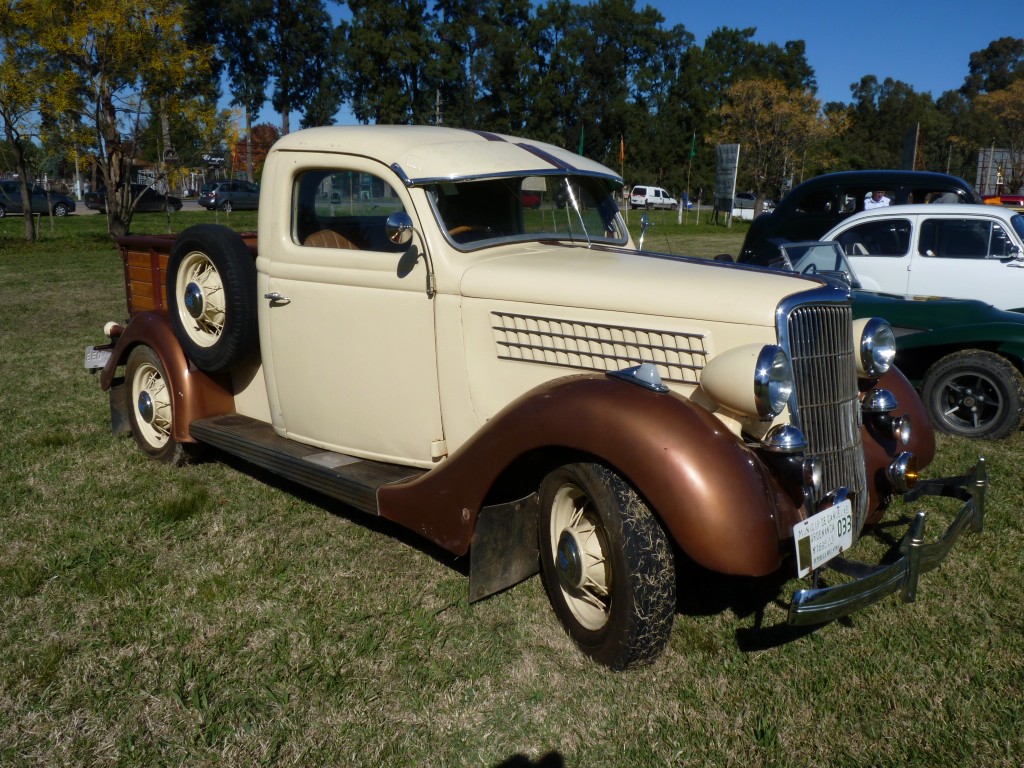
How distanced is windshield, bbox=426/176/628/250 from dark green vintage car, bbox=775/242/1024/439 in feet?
7.30

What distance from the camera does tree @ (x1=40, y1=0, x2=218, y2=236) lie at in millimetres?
17094

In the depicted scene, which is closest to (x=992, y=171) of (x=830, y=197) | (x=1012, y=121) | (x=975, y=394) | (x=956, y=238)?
(x=1012, y=121)

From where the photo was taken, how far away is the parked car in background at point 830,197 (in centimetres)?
1064

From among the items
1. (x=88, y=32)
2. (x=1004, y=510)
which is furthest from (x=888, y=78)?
(x=1004, y=510)

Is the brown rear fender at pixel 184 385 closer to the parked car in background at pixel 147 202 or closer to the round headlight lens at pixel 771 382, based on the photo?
the round headlight lens at pixel 771 382

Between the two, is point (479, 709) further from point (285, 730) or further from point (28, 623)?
point (28, 623)

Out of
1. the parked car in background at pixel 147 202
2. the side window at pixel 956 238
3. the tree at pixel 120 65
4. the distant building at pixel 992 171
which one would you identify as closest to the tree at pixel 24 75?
the tree at pixel 120 65

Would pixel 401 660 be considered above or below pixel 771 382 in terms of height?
below

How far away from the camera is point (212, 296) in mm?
4473

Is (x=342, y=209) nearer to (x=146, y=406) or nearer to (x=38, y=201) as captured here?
→ (x=146, y=406)

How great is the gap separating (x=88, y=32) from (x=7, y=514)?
54.6 feet

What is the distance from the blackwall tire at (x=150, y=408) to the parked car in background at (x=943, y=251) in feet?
21.3

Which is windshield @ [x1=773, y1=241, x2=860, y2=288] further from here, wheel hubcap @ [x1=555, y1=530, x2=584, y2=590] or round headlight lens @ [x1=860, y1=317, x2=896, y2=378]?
wheel hubcap @ [x1=555, y1=530, x2=584, y2=590]

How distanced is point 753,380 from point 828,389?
56 cm
